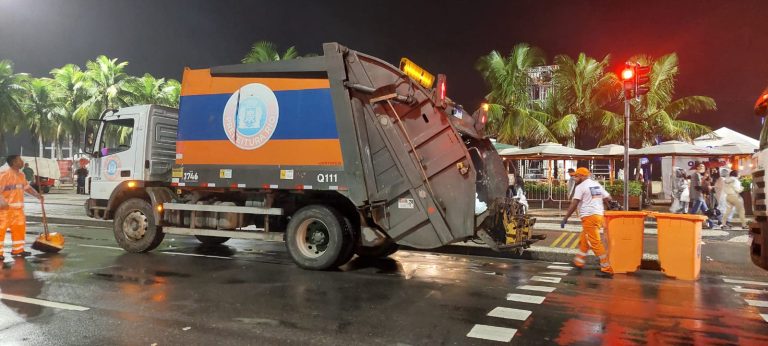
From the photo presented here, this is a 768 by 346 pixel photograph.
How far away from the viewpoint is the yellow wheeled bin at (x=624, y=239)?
7.21 m

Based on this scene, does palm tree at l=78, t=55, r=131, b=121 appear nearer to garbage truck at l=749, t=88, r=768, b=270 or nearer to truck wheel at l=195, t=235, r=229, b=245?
truck wheel at l=195, t=235, r=229, b=245

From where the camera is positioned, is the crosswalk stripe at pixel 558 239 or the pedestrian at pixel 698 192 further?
the pedestrian at pixel 698 192

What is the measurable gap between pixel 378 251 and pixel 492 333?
4.01 meters

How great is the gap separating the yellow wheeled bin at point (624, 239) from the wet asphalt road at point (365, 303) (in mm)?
243

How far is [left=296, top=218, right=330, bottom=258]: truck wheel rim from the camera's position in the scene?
23.7 ft

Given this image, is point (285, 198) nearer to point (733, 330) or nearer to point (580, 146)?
point (733, 330)

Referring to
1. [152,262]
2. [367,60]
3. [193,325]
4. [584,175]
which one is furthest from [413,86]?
[152,262]

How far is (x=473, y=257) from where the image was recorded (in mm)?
8750

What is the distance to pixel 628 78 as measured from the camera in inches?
403

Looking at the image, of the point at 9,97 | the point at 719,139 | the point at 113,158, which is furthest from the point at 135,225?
the point at 9,97

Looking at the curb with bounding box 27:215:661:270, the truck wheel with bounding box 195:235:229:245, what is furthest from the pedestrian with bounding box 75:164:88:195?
the curb with bounding box 27:215:661:270

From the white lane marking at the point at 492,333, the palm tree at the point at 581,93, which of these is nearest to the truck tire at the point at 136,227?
the white lane marking at the point at 492,333

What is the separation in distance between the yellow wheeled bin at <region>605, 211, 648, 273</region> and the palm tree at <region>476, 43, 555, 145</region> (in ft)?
51.6

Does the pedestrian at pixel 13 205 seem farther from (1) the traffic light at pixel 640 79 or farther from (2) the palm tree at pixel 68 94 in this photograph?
(2) the palm tree at pixel 68 94
